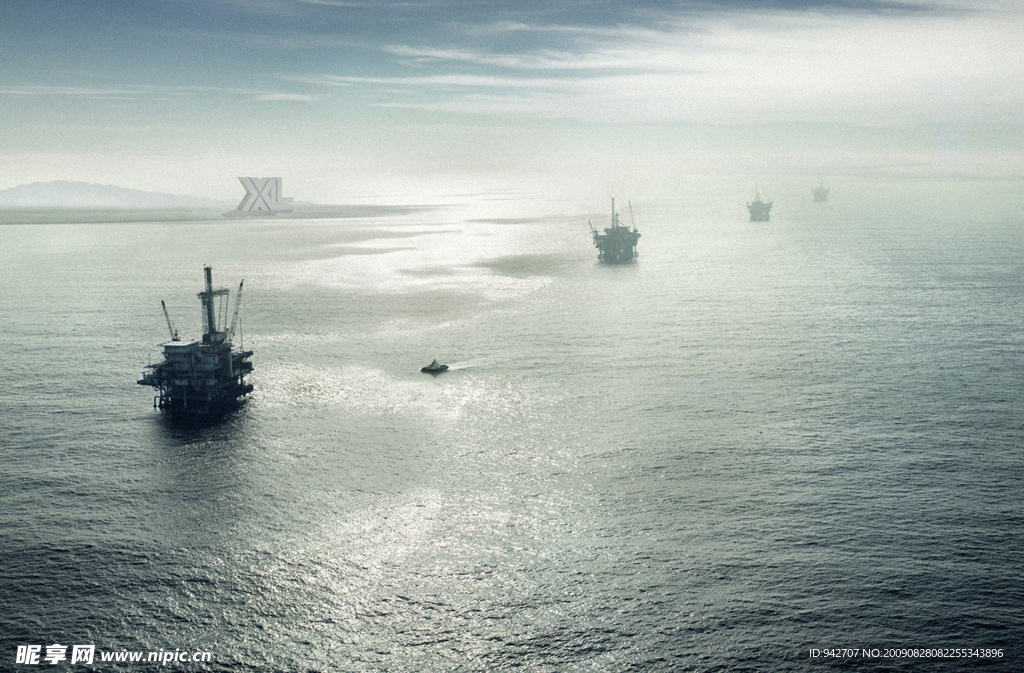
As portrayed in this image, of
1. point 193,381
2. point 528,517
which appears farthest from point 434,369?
point 528,517

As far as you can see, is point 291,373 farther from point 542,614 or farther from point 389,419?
point 542,614

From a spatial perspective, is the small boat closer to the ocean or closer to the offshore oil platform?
the ocean

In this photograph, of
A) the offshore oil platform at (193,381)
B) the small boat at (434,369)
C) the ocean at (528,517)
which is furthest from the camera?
the small boat at (434,369)

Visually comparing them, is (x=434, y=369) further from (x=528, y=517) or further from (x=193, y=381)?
(x=528, y=517)

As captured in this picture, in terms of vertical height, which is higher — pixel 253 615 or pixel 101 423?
pixel 101 423

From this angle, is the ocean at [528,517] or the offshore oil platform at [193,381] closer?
the ocean at [528,517]

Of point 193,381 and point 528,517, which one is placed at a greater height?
point 193,381

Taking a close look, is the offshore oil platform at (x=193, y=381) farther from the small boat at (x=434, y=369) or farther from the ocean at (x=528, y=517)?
the small boat at (x=434, y=369)

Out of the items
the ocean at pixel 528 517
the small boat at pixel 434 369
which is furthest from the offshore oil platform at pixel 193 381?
the small boat at pixel 434 369

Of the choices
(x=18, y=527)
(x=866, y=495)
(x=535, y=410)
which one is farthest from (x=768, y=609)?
(x=18, y=527)

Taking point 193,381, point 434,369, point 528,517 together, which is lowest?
point 528,517

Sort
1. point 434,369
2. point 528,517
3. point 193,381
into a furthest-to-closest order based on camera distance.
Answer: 1. point 434,369
2. point 193,381
3. point 528,517
